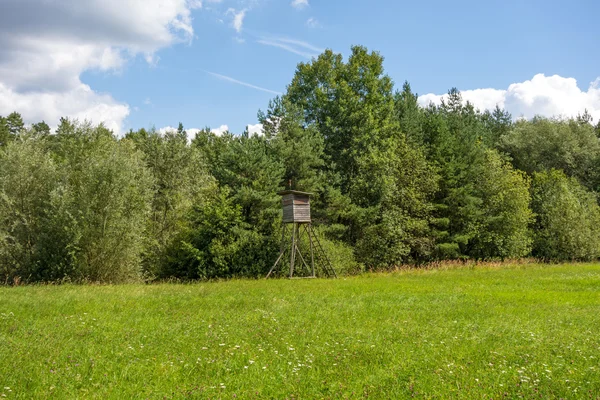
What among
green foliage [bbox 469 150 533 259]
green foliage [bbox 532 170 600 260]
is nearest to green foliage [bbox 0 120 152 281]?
green foliage [bbox 469 150 533 259]

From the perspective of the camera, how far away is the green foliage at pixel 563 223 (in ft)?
140

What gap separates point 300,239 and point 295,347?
20.8 m

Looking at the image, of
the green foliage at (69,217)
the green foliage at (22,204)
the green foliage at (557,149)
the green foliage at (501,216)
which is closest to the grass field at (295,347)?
the green foliage at (69,217)

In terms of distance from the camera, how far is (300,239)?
1188 inches

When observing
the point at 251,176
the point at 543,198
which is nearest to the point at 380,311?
the point at 251,176

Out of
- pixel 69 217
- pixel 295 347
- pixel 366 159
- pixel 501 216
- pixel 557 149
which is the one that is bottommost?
pixel 295 347

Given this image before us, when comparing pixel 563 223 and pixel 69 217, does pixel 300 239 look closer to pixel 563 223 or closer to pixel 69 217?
pixel 69 217

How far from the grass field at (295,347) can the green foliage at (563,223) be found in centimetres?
3108

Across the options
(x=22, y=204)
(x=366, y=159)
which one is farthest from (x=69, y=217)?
(x=366, y=159)

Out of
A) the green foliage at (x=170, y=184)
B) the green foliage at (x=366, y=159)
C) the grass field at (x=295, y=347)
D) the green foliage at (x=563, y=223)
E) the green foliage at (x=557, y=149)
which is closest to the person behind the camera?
the grass field at (x=295, y=347)

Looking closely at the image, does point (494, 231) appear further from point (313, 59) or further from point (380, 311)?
point (380, 311)

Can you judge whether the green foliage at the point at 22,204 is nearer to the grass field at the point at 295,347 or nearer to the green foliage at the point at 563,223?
the grass field at the point at 295,347

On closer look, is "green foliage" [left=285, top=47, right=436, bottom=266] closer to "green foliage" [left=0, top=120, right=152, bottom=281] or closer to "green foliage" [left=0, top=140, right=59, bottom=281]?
"green foliage" [left=0, top=120, right=152, bottom=281]

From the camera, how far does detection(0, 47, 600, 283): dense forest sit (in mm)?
26094
